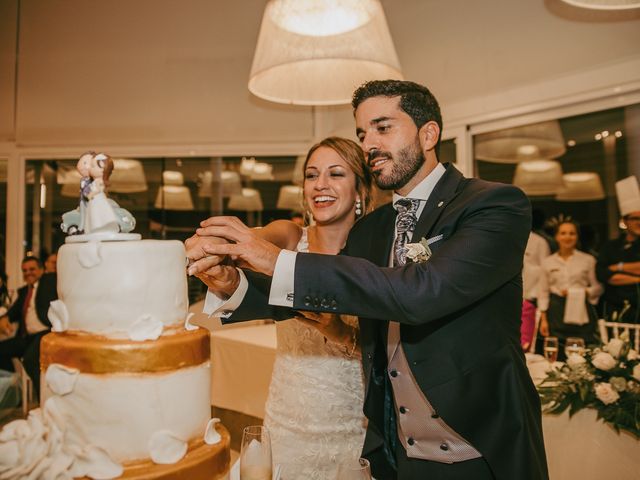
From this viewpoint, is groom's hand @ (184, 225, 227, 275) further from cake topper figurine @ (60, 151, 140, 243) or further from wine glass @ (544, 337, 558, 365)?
wine glass @ (544, 337, 558, 365)

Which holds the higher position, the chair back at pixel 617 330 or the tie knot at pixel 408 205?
the tie knot at pixel 408 205

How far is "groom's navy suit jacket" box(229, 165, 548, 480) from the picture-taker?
1418mm

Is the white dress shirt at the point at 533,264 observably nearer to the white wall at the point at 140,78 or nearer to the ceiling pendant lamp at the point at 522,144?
the ceiling pendant lamp at the point at 522,144

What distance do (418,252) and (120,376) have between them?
864 millimetres

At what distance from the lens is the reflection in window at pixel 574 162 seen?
393 centimetres

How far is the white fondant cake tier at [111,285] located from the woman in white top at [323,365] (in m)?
1.07

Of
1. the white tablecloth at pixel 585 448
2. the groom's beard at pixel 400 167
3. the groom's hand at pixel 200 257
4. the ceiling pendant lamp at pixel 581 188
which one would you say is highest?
the ceiling pendant lamp at pixel 581 188

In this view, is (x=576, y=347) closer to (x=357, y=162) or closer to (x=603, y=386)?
(x=603, y=386)

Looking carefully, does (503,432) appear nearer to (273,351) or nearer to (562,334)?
(273,351)

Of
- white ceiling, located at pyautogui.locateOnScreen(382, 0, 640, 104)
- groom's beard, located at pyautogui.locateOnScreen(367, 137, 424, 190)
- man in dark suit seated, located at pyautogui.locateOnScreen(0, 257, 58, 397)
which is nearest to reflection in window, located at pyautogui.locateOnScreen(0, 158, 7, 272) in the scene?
man in dark suit seated, located at pyautogui.locateOnScreen(0, 257, 58, 397)

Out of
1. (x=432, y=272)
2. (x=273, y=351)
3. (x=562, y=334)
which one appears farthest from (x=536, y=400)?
(x=562, y=334)

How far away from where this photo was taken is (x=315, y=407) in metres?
2.37

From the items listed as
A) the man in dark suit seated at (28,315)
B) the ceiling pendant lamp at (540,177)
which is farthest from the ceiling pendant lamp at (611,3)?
the man in dark suit seated at (28,315)

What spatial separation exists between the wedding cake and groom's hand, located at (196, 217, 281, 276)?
18cm
